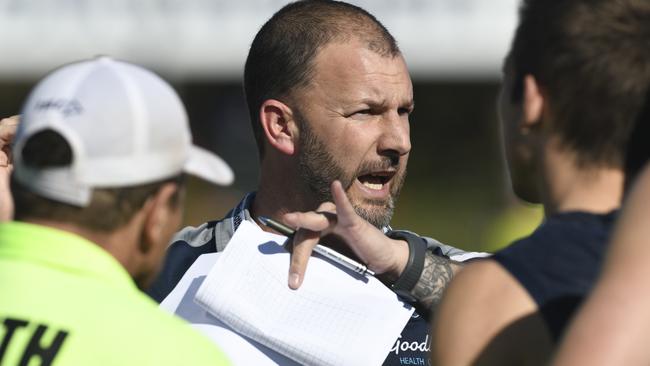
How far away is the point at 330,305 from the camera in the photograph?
3137 millimetres

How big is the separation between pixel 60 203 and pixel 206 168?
0.97ft

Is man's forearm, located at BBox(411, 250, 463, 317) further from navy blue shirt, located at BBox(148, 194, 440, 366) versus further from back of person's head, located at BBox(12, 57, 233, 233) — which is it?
back of person's head, located at BBox(12, 57, 233, 233)

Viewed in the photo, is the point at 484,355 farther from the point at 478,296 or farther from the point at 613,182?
the point at 613,182

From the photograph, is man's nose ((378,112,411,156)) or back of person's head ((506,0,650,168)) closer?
back of person's head ((506,0,650,168))

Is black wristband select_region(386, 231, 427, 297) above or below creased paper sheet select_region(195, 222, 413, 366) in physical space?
above

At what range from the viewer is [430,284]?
10.7 feet

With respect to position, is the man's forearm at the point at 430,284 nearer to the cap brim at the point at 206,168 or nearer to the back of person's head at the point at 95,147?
the cap brim at the point at 206,168

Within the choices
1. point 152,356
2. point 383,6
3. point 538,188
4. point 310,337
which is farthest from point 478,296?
point 383,6

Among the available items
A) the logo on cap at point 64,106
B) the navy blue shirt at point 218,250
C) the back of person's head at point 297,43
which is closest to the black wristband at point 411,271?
the navy blue shirt at point 218,250

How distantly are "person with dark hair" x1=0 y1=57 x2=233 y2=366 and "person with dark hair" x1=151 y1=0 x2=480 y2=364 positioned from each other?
1382 mm

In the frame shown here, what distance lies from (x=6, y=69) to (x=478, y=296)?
11410mm

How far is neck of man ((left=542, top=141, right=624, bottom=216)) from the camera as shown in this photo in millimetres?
2145

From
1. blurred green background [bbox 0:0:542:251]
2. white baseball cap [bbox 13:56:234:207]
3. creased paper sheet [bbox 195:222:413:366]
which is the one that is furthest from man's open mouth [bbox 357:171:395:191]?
blurred green background [bbox 0:0:542:251]

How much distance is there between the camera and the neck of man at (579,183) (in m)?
2.14
